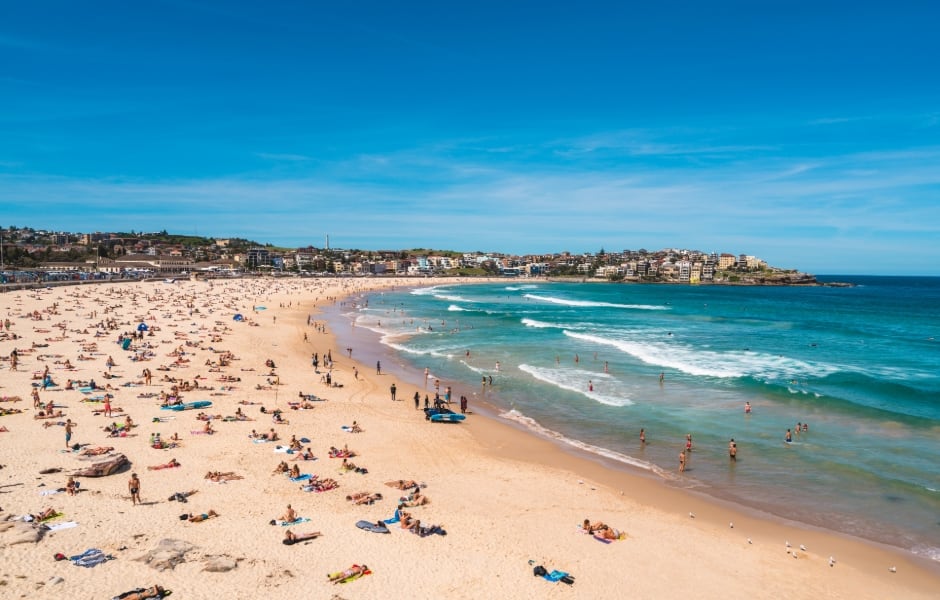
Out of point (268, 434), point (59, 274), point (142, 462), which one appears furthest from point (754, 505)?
point (59, 274)

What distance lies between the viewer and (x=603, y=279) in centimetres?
19688

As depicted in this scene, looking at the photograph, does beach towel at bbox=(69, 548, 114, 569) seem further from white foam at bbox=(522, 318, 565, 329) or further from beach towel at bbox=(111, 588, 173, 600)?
white foam at bbox=(522, 318, 565, 329)

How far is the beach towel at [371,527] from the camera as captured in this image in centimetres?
1273

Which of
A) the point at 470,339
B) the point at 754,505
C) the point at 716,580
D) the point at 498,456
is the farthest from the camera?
the point at 470,339

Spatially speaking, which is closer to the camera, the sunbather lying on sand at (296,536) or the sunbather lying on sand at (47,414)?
the sunbather lying on sand at (296,536)

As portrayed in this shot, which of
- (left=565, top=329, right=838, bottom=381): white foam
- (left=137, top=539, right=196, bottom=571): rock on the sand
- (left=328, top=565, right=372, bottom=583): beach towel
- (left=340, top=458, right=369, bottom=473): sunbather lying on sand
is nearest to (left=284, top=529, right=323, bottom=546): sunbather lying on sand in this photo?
(left=328, top=565, right=372, bottom=583): beach towel

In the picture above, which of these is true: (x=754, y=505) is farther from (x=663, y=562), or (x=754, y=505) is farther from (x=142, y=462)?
(x=142, y=462)

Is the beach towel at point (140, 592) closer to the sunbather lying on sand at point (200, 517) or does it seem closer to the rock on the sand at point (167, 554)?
the rock on the sand at point (167, 554)

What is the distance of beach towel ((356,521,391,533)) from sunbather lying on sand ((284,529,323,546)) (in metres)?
0.92

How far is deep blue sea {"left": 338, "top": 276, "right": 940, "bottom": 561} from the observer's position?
1620 cm

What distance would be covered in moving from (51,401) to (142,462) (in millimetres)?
8037

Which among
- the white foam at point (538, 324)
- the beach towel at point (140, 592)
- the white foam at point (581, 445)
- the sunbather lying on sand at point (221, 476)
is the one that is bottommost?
the white foam at point (581, 445)

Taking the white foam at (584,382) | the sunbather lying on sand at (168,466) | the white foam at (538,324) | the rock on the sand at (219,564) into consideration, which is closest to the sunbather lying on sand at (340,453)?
the sunbather lying on sand at (168,466)

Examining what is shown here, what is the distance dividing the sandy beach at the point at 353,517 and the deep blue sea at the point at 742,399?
5.94ft
